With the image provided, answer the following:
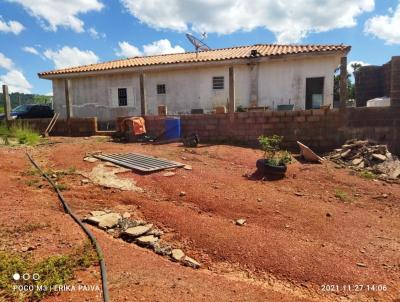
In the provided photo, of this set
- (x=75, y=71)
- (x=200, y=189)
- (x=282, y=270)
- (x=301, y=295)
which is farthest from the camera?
(x=75, y=71)

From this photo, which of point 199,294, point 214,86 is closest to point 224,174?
point 199,294

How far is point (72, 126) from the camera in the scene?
12078 mm

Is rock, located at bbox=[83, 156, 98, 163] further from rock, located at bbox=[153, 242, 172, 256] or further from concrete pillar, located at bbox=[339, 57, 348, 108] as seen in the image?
concrete pillar, located at bbox=[339, 57, 348, 108]

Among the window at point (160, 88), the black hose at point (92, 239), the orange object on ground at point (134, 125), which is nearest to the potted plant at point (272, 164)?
Result: the black hose at point (92, 239)

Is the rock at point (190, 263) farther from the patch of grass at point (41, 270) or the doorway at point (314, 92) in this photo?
the doorway at point (314, 92)

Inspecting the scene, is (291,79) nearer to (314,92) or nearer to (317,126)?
(314,92)

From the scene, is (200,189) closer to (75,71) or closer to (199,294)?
(199,294)

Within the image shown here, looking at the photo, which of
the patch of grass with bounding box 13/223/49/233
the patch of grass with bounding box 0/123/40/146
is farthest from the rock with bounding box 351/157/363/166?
the patch of grass with bounding box 0/123/40/146

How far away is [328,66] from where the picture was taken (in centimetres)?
1404

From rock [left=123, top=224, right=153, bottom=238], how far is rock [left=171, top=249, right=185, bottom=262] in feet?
1.74

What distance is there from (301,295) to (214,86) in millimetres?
13552

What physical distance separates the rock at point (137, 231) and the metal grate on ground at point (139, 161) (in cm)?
222

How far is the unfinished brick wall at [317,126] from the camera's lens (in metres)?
9.22

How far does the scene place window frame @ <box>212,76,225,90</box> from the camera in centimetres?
1560
